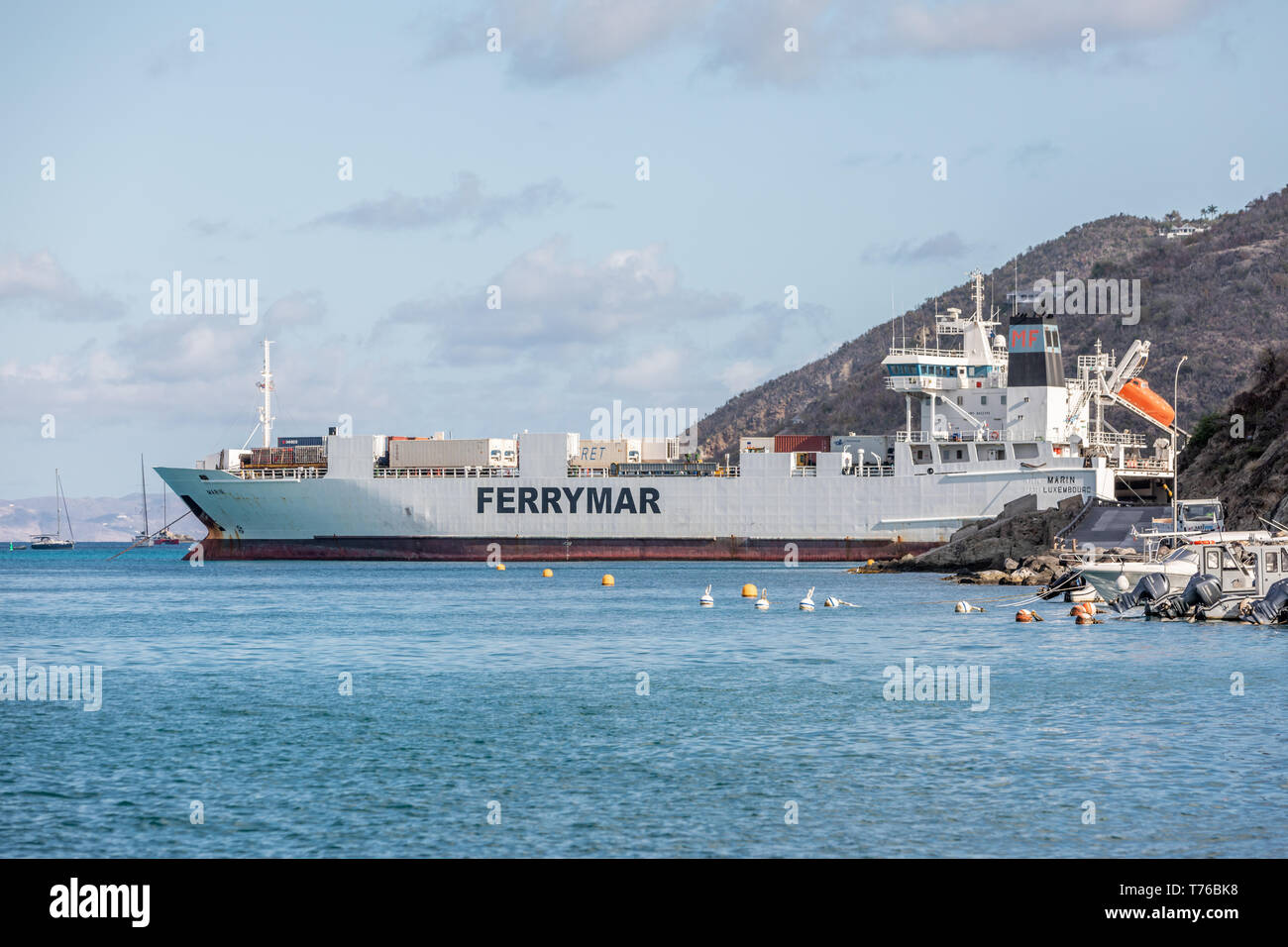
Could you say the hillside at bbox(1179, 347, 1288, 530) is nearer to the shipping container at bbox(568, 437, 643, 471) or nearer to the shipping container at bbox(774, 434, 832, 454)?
the shipping container at bbox(774, 434, 832, 454)

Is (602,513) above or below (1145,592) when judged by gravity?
above

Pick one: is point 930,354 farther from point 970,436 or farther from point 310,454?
point 310,454

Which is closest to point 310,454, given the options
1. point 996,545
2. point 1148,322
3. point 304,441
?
point 304,441

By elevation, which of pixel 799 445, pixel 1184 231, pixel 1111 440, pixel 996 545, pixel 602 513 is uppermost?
pixel 1184 231

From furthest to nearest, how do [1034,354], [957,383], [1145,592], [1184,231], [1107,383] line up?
[1184,231]
[1107,383]
[957,383]
[1034,354]
[1145,592]

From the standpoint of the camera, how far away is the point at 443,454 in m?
75.9

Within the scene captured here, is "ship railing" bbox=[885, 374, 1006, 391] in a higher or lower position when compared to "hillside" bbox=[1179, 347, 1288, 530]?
higher

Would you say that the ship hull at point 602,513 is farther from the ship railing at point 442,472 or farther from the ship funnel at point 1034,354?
the ship funnel at point 1034,354

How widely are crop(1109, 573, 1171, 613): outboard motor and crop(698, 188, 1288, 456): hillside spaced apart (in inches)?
2744

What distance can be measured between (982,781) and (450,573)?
52.9 metres

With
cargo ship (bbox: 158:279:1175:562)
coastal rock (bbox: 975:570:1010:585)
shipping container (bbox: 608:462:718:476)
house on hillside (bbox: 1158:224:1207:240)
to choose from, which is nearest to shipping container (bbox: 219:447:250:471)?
cargo ship (bbox: 158:279:1175:562)

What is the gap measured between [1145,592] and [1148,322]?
313 feet

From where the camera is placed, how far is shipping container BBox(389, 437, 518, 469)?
7569cm
